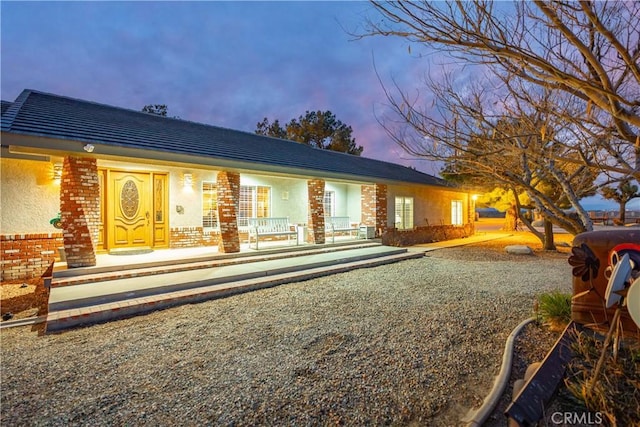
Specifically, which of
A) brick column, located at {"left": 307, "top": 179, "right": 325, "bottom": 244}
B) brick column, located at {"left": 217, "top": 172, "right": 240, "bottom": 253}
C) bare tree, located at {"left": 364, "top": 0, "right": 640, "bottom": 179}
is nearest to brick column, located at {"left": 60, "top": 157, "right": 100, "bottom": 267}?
brick column, located at {"left": 217, "top": 172, "right": 240, "bottom": 253}

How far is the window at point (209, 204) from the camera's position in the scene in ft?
34.1

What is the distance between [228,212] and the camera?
28.6 ft

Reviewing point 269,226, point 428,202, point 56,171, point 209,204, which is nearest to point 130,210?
point 56,171

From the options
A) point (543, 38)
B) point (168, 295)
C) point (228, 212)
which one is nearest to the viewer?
point (543, 38)

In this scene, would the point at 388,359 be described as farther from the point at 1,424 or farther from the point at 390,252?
the point at 390,252

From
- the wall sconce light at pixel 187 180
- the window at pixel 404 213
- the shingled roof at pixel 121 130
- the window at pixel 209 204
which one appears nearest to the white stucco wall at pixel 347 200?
the shingled roof at pixel 121 130

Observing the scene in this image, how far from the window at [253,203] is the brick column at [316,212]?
6.17ft

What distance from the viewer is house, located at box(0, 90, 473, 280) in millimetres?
6574

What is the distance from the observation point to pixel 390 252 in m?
10.8

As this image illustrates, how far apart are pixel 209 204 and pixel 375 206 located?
7180 millimetres

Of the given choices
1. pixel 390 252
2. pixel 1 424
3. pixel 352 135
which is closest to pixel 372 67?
pixel 1 424

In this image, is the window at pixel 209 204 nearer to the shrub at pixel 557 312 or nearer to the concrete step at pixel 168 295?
the concrete step at pixel 168 295

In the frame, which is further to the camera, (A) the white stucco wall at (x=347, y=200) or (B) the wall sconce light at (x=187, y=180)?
(A) the white stucco wall at (x=347, y=200)

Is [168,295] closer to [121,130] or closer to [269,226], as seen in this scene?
[121,130]
